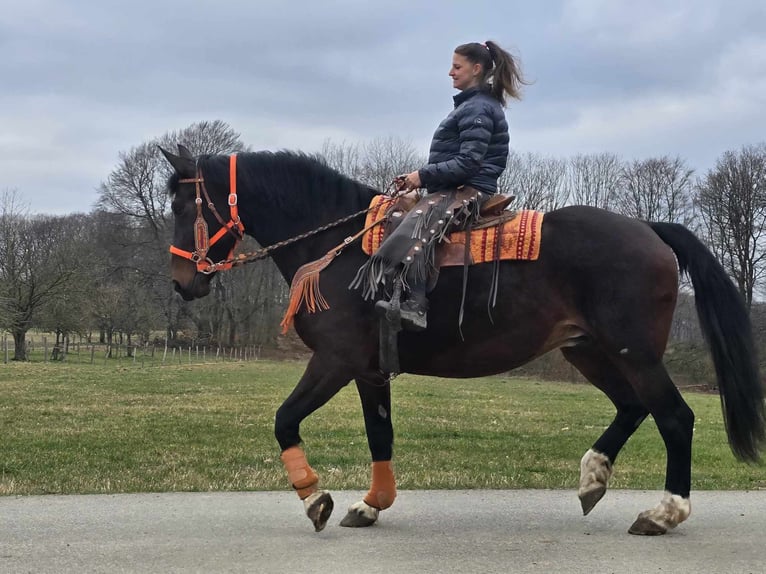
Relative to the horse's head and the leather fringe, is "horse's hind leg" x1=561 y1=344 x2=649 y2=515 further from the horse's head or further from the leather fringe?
the horse's head

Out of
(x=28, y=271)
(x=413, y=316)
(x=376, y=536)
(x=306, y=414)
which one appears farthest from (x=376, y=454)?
(x=28, y=271)

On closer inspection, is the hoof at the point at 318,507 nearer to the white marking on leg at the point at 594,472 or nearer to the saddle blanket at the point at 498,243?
the saddle blanket at the point at 498,243

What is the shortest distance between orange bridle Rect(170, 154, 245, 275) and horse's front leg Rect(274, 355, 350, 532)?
1184mm

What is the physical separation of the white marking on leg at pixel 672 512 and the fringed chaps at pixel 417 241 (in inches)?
88.4

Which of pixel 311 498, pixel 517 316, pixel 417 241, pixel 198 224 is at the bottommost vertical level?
pixel 311 498

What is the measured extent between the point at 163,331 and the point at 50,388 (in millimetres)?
36905

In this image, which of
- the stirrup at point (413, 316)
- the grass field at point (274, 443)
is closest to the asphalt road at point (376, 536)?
the grass field at point (274, 443)

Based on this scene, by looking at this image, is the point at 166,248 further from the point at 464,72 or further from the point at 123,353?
the point at 464,72

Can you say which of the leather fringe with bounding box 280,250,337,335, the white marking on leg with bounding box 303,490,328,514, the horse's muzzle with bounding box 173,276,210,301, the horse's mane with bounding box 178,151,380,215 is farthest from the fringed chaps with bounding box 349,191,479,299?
the white marking on leg with bounding box 303,490,328,514

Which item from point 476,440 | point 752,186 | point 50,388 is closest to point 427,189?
point 476,440

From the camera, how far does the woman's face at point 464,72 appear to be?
17.5 feet

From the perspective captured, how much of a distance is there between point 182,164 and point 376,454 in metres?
2.65

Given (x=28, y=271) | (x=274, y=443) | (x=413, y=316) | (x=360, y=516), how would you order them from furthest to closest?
(x=28, y=271)
(x=274, y=443)
(x=360, y=516)
(x=413, y=316)

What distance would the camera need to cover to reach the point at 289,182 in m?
5.60
